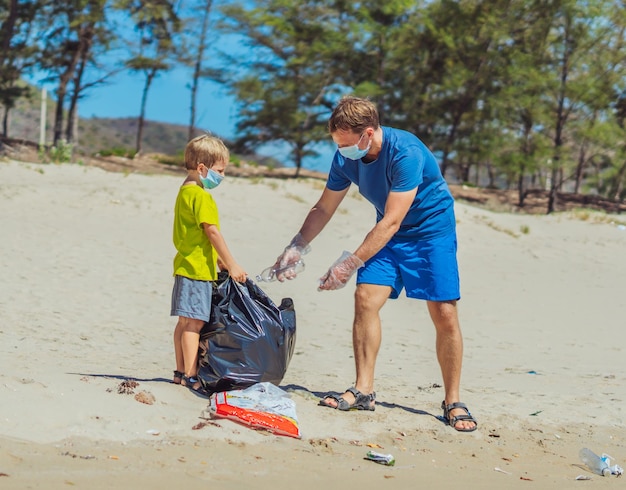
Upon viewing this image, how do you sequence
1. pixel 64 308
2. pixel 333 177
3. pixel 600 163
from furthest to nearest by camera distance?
pixel 600 163
pixel 64 308
pixel 333 177

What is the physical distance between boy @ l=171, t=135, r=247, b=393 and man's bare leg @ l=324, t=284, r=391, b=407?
2.16 ft

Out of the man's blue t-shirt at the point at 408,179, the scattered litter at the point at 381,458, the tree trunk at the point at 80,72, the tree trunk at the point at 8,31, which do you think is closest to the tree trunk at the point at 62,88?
the tree trunk at the point at 80,72

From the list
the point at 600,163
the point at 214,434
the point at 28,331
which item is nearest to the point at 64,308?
the point at 28,331

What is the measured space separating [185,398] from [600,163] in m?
38.6

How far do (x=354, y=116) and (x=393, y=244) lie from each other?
750 millimetres

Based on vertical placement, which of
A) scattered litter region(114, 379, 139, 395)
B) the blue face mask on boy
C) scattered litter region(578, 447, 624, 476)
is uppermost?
the blue face mask on boy

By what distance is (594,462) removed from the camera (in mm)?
4074

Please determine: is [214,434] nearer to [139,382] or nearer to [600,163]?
[139,382]

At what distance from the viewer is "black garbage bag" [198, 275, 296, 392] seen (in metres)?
4.39

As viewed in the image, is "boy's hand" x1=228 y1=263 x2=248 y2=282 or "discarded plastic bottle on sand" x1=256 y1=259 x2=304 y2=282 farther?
"discarded plastic bottle on sand" x1=256 y1=259 x2=304 y2=282

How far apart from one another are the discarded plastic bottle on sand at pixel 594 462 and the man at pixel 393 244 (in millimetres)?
590

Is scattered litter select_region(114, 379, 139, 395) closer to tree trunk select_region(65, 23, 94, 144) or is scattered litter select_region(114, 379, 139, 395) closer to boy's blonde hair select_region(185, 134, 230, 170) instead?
boy's blonde hair select_region(185, 134, 230, 170)

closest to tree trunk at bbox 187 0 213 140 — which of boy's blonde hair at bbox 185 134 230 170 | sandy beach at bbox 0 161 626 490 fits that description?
sandy beach at bbox 0 161 626 490

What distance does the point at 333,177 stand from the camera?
4.73 metres
